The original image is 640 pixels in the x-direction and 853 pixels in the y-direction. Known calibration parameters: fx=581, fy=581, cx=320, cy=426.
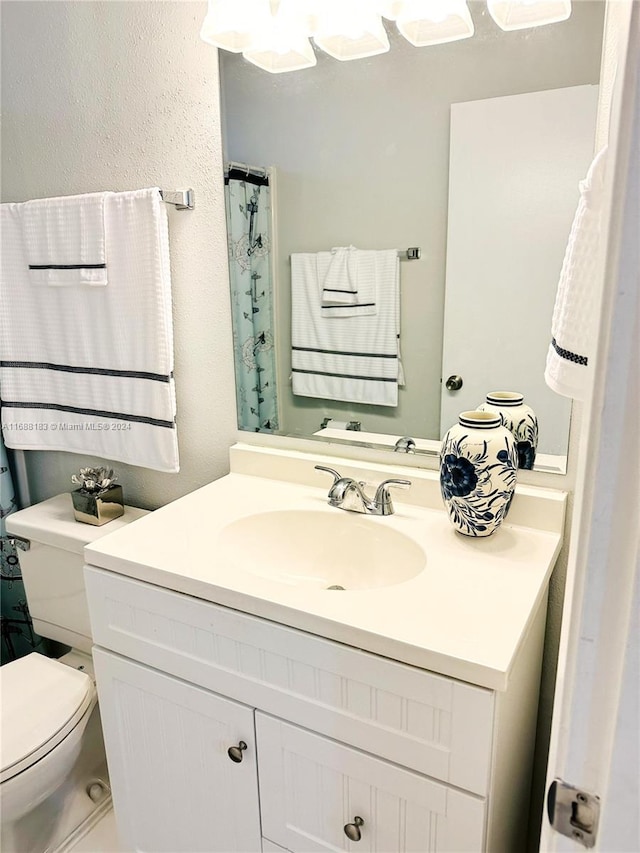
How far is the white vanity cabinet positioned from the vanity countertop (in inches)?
1.2

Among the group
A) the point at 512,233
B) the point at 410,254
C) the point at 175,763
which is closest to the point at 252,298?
the point at 410,254

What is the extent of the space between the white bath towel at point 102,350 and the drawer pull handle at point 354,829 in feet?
2.91

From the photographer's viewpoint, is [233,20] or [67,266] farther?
[67,266]

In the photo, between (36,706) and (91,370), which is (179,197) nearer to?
(91,370)

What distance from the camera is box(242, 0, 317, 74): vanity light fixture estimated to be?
1216 millimetres

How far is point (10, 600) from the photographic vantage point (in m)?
1.87

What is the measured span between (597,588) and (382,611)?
0.54 m

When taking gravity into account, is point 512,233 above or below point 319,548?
above

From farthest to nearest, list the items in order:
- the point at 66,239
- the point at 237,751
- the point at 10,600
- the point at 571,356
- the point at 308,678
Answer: the point at 10,600 → the point at 66,239 → the point at 237,751 → the point at 308,678 → the point at 571,356

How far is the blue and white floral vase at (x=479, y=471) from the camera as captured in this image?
1017mm

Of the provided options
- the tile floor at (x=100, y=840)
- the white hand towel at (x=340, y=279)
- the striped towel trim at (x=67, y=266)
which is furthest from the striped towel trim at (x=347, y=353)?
the tile floor at (x=100, y=840)

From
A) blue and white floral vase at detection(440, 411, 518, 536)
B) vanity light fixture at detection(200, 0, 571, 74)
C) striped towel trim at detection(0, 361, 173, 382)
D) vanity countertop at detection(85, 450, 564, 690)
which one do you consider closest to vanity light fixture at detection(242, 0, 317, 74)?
vanity light fixture at detection(200, 0, 571, 74)

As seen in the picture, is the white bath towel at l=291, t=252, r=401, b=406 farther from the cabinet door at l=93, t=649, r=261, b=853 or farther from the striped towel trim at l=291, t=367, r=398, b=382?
the cabinet door at l=93, t=649, r=261, b=853

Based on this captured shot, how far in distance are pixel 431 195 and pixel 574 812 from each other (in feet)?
3.51
